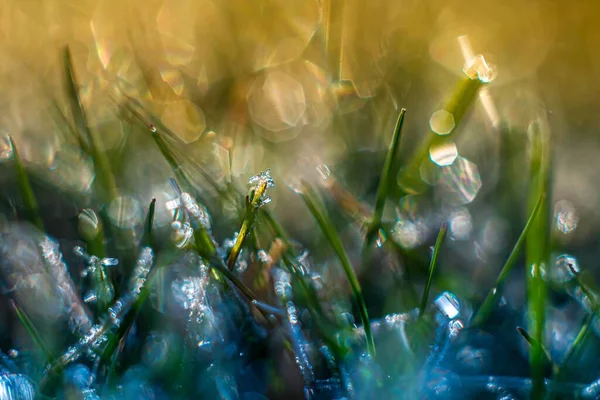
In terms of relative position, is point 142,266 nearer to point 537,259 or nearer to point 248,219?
point 248,219

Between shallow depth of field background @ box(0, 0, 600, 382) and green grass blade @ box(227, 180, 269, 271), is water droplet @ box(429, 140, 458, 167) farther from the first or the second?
green grass blade @ box(227, 180, 269, 271)

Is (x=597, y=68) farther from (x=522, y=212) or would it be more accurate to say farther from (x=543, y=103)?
(x=522, y=212)

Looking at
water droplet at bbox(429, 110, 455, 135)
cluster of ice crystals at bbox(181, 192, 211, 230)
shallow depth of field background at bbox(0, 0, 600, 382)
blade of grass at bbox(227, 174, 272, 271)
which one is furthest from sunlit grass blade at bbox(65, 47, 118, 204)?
water droplet at bbox(429, 110, 455, 135)

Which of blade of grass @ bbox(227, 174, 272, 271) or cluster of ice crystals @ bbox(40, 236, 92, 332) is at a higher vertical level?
blade of grass @ bbox(227, 174, 272, 271)

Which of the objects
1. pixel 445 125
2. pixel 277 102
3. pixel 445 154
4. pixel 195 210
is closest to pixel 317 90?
pixel 277 102

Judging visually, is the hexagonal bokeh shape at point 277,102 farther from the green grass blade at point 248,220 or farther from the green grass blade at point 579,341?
the green grass blade at point 579,341

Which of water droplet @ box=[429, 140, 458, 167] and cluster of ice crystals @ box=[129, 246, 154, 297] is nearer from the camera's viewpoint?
cluster of ice crystals @ box=[129, 246, 154, 297]

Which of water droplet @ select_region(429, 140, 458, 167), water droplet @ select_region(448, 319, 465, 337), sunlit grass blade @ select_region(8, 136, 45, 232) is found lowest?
water droplet @ select_region(448, 319, 465, 337)

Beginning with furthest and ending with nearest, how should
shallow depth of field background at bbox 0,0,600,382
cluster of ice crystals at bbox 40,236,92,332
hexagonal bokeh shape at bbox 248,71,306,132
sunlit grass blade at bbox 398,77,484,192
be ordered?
hexagonal bokeh shape at bbox 248,71,306,132 → shallow depth of field background at bbox 0,0,600,382 → sunlit grass blade at bbox 398,77,484,192 → cluster of ice crystals at bbox 40,236,92,332

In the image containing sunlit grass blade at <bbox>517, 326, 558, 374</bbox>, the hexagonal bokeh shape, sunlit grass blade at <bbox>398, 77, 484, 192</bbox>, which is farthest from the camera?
the hexagonal bokeh shape
